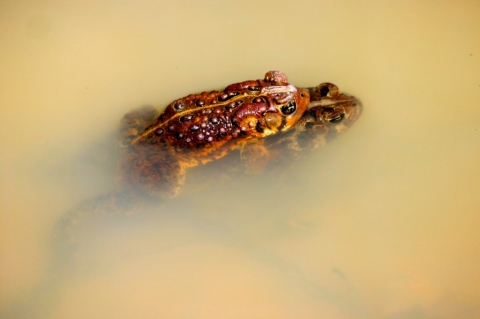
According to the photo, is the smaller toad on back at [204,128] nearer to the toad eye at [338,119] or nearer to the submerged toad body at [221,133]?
the submerged toad body at [221,133]

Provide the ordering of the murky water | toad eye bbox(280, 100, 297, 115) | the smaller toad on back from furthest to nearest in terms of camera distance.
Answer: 1. the murky water
2. toad eye bbox(280, 100, 297, 115)
3. the smaller toad on back

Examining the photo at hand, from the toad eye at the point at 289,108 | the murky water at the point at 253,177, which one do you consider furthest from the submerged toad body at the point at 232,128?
the murky water at the point at 253,177

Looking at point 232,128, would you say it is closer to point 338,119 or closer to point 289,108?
point 289,108

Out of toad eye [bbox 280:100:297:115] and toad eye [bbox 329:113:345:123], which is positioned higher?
toad eye [bbox 280:100:297:115]

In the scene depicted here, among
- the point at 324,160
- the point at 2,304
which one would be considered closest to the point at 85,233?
the point at 2,304

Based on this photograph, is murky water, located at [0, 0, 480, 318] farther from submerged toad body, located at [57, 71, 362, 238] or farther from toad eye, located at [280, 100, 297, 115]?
toad eye, located at [280, 100, 297, 115]

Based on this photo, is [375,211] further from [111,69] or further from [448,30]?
[111,69]

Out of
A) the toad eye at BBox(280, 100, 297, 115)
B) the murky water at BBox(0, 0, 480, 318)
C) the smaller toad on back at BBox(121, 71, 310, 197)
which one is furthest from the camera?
the murky water at BBox(0, 0, 480, 318)

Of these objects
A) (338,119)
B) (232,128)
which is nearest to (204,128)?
(232,128)

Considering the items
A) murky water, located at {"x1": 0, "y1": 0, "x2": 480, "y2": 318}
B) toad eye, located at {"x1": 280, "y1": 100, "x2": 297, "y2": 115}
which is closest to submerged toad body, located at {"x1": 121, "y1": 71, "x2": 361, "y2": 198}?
toad eye, located at {"x1": 280, "y1": 100, "x2": 297, "y2": 115}
